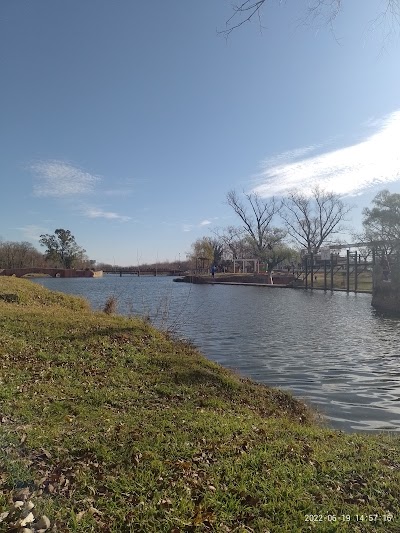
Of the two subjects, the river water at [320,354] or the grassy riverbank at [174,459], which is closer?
the grassy riverbank at [174,459]

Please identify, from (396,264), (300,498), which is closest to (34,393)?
(300,498)

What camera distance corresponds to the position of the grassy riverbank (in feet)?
10.6

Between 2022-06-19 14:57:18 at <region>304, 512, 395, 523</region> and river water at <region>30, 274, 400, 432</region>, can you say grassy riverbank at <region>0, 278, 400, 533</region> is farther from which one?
river water at <region>30, 274, 400, 432</region>

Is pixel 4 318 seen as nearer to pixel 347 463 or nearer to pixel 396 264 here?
pixel 347 463

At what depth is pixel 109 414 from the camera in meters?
5.59

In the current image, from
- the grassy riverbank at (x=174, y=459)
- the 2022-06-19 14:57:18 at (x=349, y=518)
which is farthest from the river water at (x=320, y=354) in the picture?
the 2022-06-19 14:57:18 at (x=349, y=518)

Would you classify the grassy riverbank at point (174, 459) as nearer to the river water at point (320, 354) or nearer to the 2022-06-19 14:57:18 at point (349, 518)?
the 2022-06-19 14:57:18 at point (349, 518)

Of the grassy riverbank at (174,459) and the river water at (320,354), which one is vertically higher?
the grassy riverbank at (174,459)

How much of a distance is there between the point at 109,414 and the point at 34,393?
4.23 ft

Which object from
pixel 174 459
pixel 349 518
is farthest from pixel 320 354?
pixel 349 518

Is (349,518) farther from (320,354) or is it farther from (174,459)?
(320,354)

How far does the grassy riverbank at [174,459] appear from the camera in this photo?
324cm

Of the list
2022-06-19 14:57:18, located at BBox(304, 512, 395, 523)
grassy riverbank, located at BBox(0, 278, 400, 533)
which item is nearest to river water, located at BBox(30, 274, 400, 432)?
grassy riverbank, located at BBox(0, 278, 400, 533)

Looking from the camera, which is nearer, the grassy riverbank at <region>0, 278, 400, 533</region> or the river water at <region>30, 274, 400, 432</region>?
the grassy riverbank at <region>0, 278, 400, 533</region>
